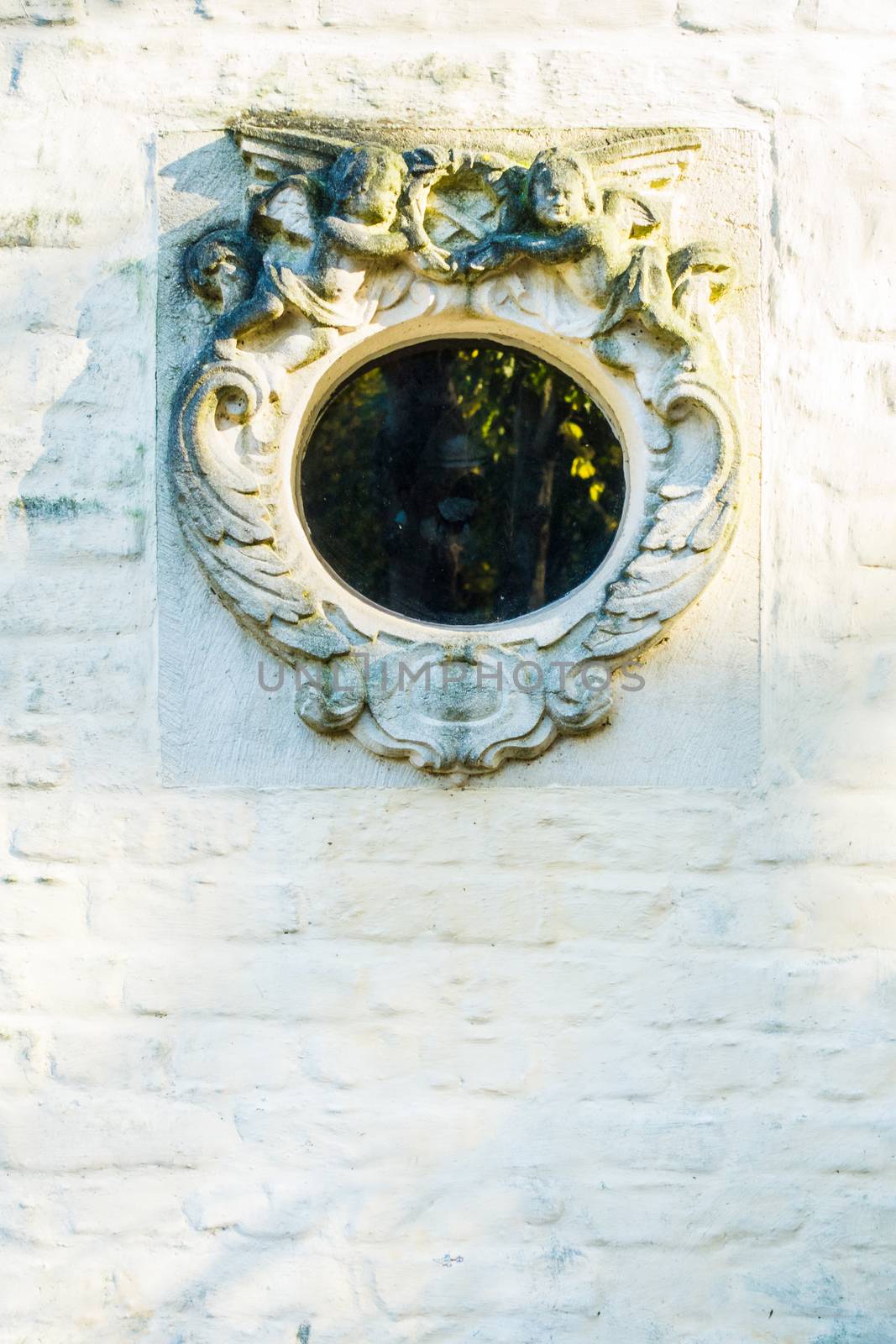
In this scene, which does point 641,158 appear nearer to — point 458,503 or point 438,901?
point 458,503

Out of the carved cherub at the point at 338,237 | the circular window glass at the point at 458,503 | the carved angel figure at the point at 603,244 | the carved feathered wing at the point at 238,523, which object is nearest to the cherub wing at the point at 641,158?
the carved angel figure at the point at 603,244

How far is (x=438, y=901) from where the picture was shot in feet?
9.15

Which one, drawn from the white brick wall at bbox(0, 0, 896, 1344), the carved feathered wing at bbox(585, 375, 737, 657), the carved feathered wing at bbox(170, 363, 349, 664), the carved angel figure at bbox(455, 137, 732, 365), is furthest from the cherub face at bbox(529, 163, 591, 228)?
the carved feathered wing at bbox(170, 363, 349, 664)

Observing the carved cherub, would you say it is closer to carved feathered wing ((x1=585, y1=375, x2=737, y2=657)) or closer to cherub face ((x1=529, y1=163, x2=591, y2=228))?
cherub face ((x1=529, y1=163, x2=591, y2=228))

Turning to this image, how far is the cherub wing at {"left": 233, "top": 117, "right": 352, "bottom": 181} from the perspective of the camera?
2.83 m

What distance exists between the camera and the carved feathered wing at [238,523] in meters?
2.76

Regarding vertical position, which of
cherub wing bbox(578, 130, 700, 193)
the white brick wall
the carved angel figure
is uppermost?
cherub wing bbox(578, 130, 700, 193)

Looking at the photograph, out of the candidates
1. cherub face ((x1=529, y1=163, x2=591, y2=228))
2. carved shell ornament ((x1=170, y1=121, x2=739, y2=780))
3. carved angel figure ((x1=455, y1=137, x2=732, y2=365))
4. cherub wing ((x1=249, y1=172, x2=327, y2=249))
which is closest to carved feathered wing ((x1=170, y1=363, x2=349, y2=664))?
carved shell ornament ((x1=170, y1=121, x2=739, y2=780))

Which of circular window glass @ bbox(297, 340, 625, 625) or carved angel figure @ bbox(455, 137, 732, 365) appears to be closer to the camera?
carved angel figure @ bbox(455, 137, 732, 365)

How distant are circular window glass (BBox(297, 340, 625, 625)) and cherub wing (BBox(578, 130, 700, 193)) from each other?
530mm

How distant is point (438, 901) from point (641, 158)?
5.49ft

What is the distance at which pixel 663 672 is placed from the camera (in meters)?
2.84

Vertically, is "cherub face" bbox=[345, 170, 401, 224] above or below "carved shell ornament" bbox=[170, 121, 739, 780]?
above

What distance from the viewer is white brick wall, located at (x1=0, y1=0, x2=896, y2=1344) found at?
2.71 m
